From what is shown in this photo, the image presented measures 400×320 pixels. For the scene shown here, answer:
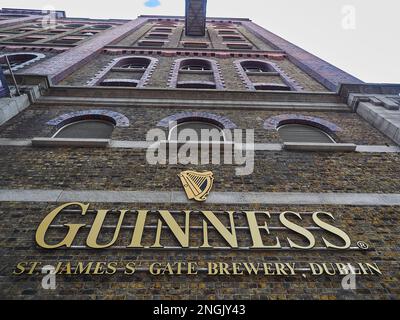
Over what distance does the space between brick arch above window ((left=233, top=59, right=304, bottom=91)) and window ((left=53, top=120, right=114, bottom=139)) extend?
5669 millimetres

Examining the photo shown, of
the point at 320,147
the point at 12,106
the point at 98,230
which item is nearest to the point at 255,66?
the point at 320,147

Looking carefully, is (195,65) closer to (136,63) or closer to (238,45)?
(136,63)

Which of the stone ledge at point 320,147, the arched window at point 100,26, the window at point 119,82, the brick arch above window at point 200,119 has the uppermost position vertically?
the arched window at point 100,26

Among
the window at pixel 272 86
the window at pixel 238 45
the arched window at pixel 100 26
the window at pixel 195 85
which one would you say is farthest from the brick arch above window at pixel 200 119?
the arched window at pixel 100 26

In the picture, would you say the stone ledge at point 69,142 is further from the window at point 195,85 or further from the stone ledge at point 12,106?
the window at point 195,85

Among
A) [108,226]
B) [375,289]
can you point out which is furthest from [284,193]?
[108,226]

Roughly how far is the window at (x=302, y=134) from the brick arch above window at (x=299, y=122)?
0.35ft

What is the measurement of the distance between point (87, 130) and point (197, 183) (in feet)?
13.5

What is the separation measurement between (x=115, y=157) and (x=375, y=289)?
5801 millimetres

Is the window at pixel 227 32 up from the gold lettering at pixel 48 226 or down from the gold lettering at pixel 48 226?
up

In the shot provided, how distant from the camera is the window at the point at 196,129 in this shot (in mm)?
8195

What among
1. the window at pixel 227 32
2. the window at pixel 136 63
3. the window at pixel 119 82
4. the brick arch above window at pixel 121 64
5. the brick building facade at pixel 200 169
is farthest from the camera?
the window at pixel 227 32
